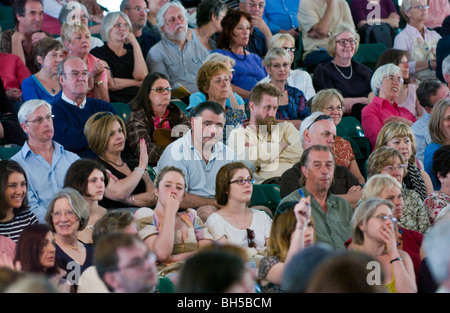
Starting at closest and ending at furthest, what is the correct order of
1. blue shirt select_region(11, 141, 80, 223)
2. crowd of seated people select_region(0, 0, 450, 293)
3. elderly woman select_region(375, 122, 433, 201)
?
crowd of seated people select_region(0, 0, 450, 293)
blue shirt select_region(11, 141, 80, 223)
elderly woman select_region(375, 122, 433, 201)

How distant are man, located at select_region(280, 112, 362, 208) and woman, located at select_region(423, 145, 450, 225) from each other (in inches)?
15.6

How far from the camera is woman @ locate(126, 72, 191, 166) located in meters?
4.91

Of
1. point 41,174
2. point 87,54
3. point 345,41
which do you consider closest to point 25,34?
point 87,54

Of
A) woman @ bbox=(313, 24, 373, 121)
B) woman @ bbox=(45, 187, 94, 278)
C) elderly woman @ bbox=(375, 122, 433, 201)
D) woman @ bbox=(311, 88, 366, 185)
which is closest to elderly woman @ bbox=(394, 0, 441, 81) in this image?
woman @ bbox=(313, 24, 373, 121)

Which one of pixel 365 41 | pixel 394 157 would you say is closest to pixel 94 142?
pixel 394 157

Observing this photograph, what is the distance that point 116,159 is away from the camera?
4.61 m

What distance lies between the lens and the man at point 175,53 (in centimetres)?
597

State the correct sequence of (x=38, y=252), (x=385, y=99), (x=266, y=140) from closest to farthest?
(x=38, y=252), (x=266, y=140), (x=385, y=99)

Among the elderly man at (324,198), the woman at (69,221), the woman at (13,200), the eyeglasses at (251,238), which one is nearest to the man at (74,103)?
the woman at (13,200)

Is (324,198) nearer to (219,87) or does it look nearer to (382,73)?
(219,87)

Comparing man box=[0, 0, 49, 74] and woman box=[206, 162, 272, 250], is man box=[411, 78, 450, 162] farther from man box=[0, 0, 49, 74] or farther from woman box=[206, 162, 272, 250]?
man box=[0, 0, 49, 74]

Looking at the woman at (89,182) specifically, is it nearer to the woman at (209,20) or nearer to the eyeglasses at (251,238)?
the eyeglasses at (251,238)

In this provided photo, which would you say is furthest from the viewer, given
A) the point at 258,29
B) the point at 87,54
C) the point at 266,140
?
the point at 258,29

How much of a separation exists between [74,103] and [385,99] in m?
2.18
